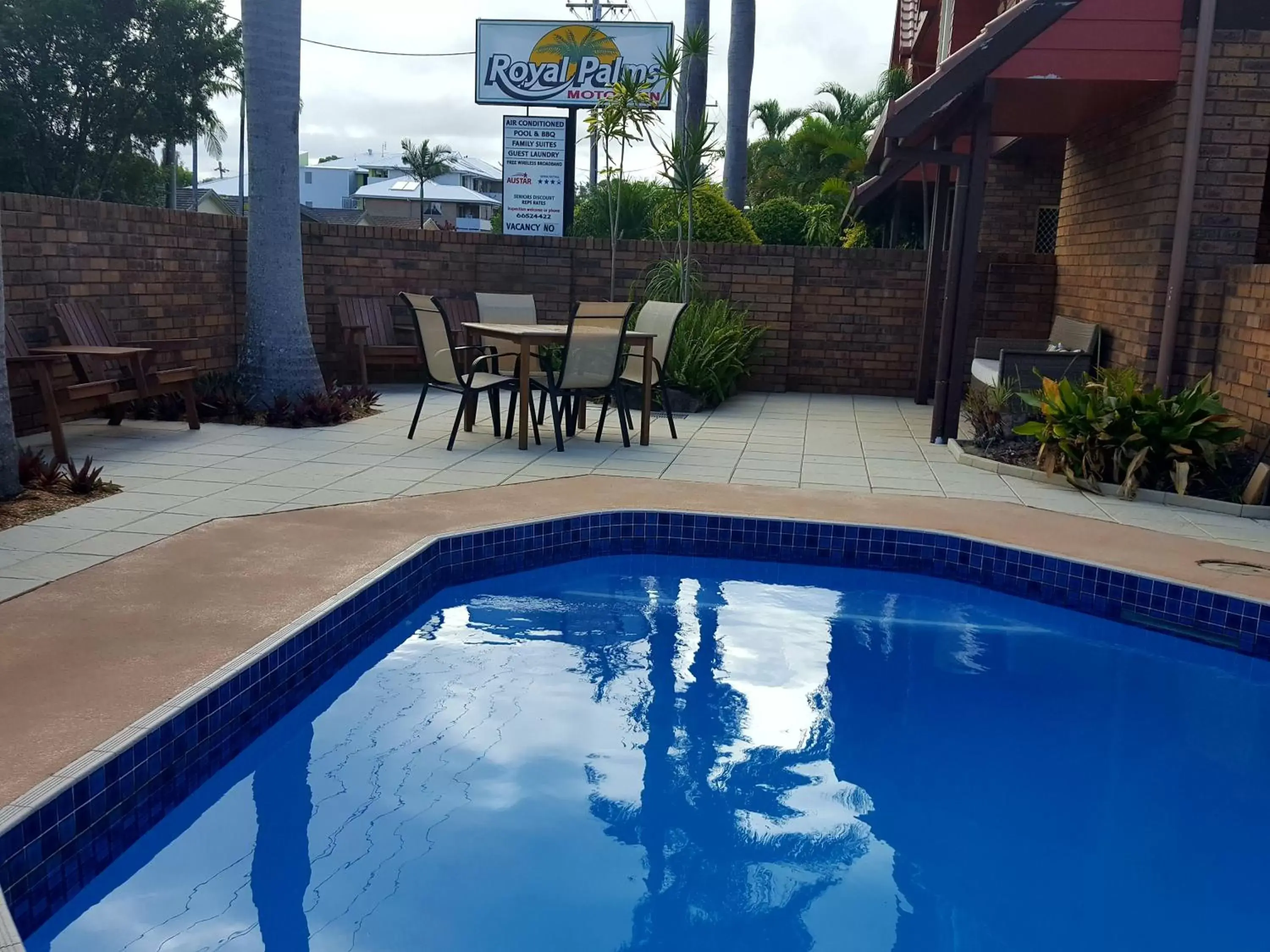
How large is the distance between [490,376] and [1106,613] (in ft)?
13.6

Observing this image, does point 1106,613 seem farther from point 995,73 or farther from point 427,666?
point 995,73

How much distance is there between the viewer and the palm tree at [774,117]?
106 ft

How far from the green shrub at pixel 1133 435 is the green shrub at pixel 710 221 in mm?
5103

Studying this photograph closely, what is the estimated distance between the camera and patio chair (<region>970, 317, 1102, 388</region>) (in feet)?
27.0

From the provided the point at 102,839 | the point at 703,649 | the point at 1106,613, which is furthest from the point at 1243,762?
the point at 102,839

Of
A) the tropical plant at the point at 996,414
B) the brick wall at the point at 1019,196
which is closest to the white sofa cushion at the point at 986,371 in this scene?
the tropical plant at the point at 996,414

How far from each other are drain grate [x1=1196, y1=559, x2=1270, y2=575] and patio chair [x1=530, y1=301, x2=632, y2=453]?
3625mm

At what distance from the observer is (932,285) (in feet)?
34.1

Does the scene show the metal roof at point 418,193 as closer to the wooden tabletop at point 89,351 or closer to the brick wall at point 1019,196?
the brick wall at point 1019,196

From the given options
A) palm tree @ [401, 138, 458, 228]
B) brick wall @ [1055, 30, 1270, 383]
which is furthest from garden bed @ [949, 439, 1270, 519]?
palm tree @ [401, 138, 458, 228]

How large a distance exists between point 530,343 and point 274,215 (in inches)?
93.9

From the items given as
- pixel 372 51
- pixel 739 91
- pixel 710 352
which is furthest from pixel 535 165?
pixel 372 51

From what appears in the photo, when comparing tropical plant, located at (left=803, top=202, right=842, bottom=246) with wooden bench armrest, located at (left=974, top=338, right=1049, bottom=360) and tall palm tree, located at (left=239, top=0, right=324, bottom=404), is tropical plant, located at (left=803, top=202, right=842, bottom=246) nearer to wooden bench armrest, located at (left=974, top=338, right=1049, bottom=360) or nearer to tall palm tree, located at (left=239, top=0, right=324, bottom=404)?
wooden bench armrest, located at (left=974, top=338, right=1049, bottom=360)

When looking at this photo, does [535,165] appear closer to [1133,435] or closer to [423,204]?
Answer: [1133,435]
